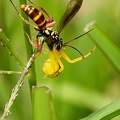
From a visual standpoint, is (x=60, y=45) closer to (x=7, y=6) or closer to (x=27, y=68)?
(x=27, y=68)

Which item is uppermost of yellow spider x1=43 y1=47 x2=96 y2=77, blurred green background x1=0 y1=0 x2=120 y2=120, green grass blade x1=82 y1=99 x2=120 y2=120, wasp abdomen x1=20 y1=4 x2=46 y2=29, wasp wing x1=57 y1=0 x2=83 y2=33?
wasp abdomen x1=20 y1=4 x2=46 y2=29

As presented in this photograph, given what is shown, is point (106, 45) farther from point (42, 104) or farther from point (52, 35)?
point (42, 104)

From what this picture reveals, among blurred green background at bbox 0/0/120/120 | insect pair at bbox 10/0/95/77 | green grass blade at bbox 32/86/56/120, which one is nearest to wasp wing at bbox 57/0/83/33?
insect pair at bbox 10/0/95/77

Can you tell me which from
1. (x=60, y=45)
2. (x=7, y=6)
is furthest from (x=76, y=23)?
(x=60, y=45)

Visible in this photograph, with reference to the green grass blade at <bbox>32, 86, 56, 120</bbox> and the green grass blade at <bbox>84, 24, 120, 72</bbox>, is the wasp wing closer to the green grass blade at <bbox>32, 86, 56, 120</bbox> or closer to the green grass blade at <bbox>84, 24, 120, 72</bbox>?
the green grass blade at <bbox>84, 24, 120, 72</bbox>

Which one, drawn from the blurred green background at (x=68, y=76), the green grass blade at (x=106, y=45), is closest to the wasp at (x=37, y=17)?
the green grass blade at (x=106, y=45)

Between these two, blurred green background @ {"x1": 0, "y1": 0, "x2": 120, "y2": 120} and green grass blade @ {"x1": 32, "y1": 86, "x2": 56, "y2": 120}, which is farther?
blurred green background @ {"x1": 0, "y1": 0, "x2": 120, "y2": 120}

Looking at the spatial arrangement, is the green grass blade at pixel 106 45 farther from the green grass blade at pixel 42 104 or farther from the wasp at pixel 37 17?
the green grass blade at pixel 42 104
